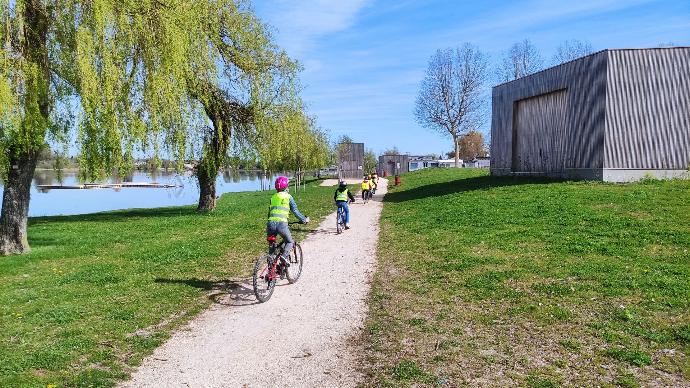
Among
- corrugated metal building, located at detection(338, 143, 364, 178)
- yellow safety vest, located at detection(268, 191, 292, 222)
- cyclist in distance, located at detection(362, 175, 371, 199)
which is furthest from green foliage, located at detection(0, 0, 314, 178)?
corrugated metal building, located at detection(338, 143, 364, 178)

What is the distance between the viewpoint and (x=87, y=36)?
12570 mm

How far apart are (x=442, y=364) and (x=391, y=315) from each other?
2041mm

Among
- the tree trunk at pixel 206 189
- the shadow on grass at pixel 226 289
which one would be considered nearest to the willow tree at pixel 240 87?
the tree trunk at pixel 206 189

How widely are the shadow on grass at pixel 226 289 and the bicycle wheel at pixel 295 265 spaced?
0.82 m

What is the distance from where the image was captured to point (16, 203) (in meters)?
13.5

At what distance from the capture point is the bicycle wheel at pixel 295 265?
10.2 metres

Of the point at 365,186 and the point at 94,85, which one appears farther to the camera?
the point at 365,186

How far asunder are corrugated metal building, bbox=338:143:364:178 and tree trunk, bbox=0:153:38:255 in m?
50.5

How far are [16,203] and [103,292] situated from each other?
6052 mm

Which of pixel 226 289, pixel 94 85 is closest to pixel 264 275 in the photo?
pixel 226 289

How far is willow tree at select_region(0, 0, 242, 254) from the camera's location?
11867 millimetres

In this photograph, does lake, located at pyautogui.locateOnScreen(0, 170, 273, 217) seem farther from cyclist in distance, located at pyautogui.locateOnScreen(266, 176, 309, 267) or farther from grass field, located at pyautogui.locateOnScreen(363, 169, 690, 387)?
grass field, located at pyautogui.locateOnScreen(363, 169, 690, 387)

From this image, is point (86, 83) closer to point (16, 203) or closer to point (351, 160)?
point (16, 203)

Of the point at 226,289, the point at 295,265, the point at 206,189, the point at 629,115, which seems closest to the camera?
the point at 226,289
